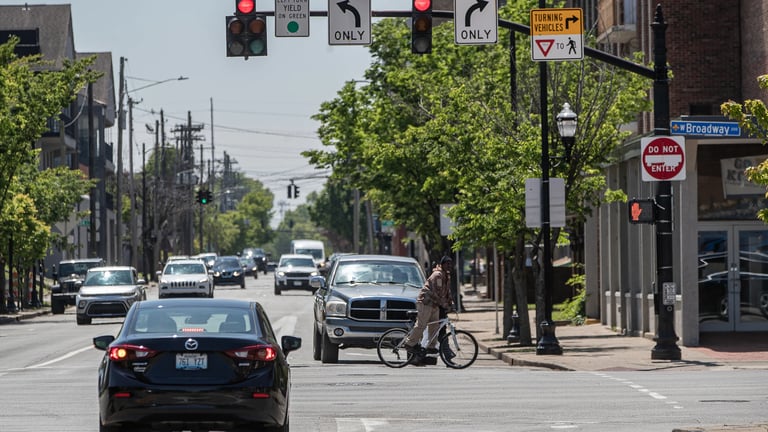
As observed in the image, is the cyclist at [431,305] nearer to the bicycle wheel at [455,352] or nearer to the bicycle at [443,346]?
the bicycle at [443,346]

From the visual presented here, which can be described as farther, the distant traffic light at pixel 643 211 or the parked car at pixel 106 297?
the parked car at pixel 106 297

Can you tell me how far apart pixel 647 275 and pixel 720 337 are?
3.60 metres

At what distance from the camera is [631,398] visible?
18188 millimetres

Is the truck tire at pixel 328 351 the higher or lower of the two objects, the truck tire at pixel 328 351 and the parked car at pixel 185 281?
the lower

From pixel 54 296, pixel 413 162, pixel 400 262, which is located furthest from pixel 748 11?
pixel 54 296

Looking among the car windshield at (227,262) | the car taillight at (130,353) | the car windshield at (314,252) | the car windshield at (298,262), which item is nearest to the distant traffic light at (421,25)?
the car taillight at (130,353)

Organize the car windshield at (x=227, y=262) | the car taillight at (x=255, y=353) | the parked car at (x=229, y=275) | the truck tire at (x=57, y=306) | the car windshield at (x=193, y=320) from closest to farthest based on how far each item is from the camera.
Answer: the car taillight at (x=255, y=353), the car windshield at (x=193, y=320), the truck tire at (x=57, y=306), the parked car at (x=229, y=275), the car windshield at (x=227, y=262)

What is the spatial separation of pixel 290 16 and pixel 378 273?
626 cm

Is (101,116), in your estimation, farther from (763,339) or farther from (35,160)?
(763,339)

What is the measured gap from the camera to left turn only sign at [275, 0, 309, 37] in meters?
22.6

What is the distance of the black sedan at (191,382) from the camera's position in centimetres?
1223

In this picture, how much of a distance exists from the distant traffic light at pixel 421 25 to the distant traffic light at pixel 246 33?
2.32 m

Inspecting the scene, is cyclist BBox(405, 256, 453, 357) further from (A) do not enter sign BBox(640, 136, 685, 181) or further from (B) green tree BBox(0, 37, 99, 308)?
(B) green tree BBox(0, 37, 99, 308)

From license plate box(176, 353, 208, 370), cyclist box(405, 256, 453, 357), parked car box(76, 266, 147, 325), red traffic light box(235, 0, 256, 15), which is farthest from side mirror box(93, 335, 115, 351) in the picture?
parked car box(76, 266, 147, 325)
